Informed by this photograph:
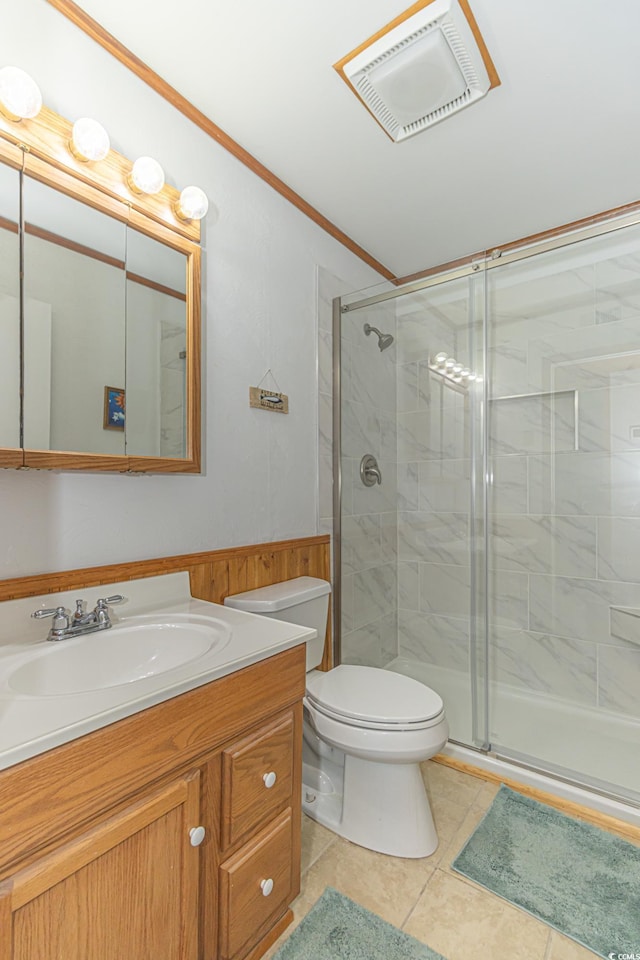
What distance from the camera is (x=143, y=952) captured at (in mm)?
848

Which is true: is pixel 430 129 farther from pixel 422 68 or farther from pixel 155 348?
pixel 155 348

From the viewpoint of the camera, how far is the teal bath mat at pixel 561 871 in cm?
123

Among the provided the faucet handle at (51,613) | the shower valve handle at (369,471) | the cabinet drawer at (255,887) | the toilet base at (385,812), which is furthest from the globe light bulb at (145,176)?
the toilet base at (385,812)

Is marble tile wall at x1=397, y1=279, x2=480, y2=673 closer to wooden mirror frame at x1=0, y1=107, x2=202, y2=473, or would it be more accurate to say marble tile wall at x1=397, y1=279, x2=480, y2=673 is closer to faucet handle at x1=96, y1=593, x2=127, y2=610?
wooden mirror frame at x1=0, y1=107, x2=202, y2=473

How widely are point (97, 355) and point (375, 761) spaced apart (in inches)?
57.5

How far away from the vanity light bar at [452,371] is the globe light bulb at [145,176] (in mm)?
1482

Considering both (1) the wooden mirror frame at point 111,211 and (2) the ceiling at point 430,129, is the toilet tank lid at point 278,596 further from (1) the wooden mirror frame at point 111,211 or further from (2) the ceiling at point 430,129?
(2) the ceiling at point 430,129

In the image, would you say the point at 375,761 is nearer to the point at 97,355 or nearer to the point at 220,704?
the point at 220,704

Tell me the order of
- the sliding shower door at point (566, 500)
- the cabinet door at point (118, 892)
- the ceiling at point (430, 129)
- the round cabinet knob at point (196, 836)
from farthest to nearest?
the sliding shower door at point (566, 500), the ceiling at point (430, 129), the round cabinet knob at point (196, 836), the cabinet door at point (118, 892)

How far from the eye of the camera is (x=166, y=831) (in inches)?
34.7

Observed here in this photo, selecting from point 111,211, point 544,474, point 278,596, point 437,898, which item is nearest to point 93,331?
point 111,211

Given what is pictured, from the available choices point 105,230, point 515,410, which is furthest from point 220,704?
point 515,410

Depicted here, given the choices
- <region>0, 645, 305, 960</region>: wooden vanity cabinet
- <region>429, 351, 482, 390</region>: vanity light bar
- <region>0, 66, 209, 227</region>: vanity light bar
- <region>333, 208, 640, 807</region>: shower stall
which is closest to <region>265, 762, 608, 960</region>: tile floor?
<region>0, 645, 305, 960</region>: wooden vanity cabinet

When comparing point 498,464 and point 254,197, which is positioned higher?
point 254,197
